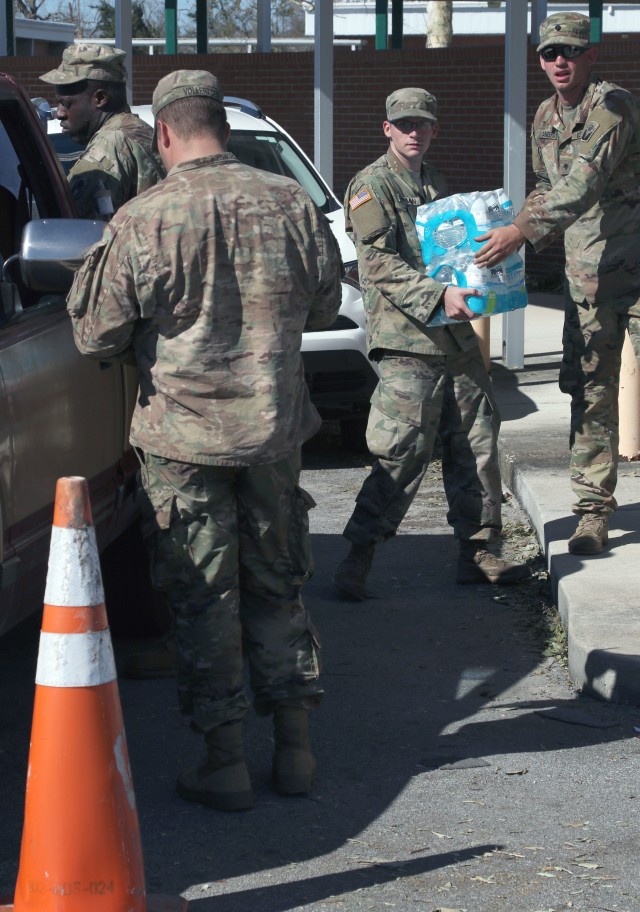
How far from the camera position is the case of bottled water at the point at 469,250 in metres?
5.11

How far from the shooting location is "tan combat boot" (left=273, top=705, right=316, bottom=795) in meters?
3.79

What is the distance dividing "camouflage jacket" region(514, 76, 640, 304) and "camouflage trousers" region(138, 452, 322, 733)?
200 centimetres

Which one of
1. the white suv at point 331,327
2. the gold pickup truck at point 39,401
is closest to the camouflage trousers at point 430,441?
the gold pickup truck at point 39,401

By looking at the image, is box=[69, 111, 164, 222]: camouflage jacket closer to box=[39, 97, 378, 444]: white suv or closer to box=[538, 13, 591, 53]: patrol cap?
box=[538, 13, 591, 53]: patrol cap

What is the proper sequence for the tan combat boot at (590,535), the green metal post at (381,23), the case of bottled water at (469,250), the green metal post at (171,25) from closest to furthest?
the case of bottled water at (469,250) < the tan combat boot at (590,535) < the green metal post at (381,23) < the green metal post at (171,25)

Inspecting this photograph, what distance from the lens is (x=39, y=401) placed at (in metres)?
3.72

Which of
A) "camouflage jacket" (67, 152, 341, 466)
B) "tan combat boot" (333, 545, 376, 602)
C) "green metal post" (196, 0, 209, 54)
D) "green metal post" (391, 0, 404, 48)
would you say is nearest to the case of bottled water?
"tan combat boot" (333, 545, 376, 602)

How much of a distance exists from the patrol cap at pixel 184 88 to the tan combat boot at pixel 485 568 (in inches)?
108

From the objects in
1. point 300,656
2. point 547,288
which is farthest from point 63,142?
point 547,288

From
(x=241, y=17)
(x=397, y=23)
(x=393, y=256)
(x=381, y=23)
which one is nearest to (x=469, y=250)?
(x=393, y=256)

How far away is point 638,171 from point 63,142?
4493 mm

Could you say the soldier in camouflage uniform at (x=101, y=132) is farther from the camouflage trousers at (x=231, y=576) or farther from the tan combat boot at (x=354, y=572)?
the camouflage trousers at (x=231, y=576)

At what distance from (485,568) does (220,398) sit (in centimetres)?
257

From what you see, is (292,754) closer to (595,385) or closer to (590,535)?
(590,535)
